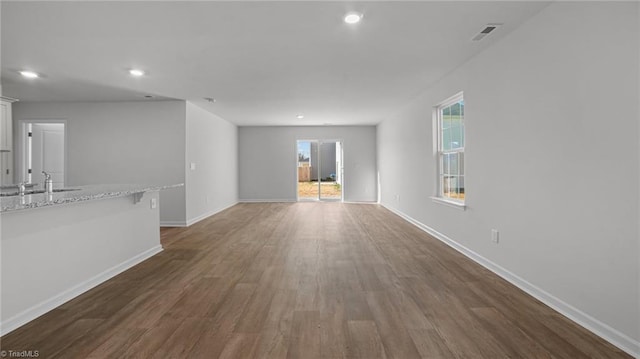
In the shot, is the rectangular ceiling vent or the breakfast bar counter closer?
the breakfast bar counter

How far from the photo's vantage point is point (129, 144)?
5742 millimetres

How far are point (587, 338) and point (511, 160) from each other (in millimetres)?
1473

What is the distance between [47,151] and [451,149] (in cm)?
765

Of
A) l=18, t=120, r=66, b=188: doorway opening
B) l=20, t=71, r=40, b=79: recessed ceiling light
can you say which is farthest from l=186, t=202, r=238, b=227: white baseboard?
l=20, t=71, r=40, b=79: recessed ceiling light

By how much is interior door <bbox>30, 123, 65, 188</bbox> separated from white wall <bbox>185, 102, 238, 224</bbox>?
2679 mm

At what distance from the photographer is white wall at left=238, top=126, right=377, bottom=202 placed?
30.5ft

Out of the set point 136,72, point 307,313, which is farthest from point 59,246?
point 136,72

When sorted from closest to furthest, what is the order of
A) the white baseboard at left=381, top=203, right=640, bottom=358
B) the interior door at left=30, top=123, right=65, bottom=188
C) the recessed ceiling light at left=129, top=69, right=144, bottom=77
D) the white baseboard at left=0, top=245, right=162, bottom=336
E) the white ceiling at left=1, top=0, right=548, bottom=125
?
the white baseboard at left=381, top=203, right=640, bottom=358
the white baseboard at left=0, top=245, right=162, bottom=336
the white ceiling at left=1, top=0, right=548, bottom=125
the recessed ceiling light at left=129, top=69, right=144, bottom=77
the interior door at left=30, top=123, right=65, bottom=188

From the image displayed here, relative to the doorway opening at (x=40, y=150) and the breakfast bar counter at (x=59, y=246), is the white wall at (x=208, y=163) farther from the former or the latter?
the breakfast bar counter at (x=59, y=246)

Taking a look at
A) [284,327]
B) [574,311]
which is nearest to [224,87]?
[284,327]

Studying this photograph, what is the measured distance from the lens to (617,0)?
5.91ft

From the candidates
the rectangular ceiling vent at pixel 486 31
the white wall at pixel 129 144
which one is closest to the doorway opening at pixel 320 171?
the white wall at pixel 129 144

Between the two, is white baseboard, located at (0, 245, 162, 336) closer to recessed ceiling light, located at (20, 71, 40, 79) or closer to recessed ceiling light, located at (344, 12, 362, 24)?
recessed ceiling light, located at (20, 71, 40, 79)

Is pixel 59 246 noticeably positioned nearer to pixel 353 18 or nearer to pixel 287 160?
pixel 353 18
